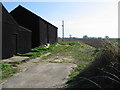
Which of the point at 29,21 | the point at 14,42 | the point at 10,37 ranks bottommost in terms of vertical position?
the point at 14,42

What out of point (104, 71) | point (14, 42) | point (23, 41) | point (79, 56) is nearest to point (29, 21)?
point (23, 41)

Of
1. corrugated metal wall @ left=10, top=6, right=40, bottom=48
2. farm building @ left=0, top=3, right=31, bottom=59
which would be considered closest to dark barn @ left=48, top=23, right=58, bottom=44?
corrugated metal wall @ left=10, top=6, right=40, bottom=48

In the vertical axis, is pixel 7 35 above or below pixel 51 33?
below

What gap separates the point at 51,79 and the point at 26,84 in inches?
47.8

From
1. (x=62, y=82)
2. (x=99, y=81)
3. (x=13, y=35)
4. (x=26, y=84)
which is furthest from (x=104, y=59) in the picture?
(x=13, y=35)

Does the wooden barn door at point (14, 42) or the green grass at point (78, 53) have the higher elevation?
the wooden barn door at point (14, 42)

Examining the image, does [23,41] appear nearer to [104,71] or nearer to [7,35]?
[7,35]

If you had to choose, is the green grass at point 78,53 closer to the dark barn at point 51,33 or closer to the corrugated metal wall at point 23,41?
the corrugated metal wall at point 23,41

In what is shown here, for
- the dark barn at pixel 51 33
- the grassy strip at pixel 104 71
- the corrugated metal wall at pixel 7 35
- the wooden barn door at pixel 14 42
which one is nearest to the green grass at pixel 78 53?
the grassy strip at pixel 104 71

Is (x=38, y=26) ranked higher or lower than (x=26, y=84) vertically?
higher

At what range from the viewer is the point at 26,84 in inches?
249

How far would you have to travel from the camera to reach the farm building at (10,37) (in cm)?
1343

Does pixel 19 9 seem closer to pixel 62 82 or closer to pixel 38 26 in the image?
pixel 38 26

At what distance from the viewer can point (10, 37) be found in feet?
47.9
